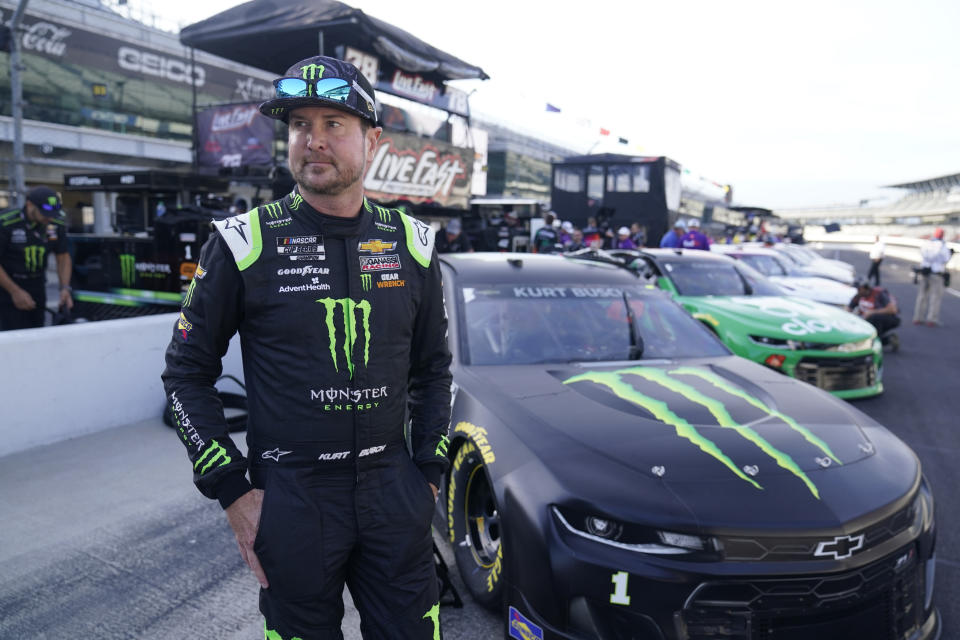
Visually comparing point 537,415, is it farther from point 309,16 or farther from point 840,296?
point 840,296

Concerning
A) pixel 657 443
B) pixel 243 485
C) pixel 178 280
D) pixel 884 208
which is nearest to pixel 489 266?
pixel 657 443

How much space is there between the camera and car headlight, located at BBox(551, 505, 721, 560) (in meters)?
1.97

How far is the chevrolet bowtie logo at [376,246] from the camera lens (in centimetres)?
165

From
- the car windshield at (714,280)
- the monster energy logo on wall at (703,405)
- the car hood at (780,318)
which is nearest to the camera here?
the monster energy logo on wall at (703,405)

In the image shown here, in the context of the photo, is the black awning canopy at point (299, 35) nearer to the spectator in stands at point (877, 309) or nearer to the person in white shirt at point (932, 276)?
the spectator in stands at point (877, 309)

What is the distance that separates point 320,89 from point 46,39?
2957cm

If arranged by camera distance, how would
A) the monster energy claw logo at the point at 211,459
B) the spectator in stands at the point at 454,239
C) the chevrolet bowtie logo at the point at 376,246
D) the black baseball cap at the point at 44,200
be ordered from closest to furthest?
the monster energy claw logo at the point at 211,459
the chevrolet bowtie logo at the point at 376,246
the black baseball cap at the point at 44,200
the spectator in stands at the point at 454,239

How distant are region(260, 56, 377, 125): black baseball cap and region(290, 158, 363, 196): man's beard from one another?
138mm

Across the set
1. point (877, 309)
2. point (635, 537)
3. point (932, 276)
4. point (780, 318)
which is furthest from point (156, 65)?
point (635, 537)

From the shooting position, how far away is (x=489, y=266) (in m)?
3.85

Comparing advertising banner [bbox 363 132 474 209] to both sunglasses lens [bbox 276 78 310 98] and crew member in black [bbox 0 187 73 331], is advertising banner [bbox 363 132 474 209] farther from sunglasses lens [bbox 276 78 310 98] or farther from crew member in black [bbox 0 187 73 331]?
sunglasses lens [bbox 276 78 310 98]

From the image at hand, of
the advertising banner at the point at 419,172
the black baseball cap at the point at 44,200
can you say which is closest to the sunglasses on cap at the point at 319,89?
Answer: the black baseball cap at the point at 44,200

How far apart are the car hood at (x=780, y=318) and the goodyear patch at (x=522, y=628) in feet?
14.1

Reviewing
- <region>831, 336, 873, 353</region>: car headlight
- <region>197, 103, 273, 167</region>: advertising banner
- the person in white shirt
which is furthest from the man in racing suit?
the person in white shirt
